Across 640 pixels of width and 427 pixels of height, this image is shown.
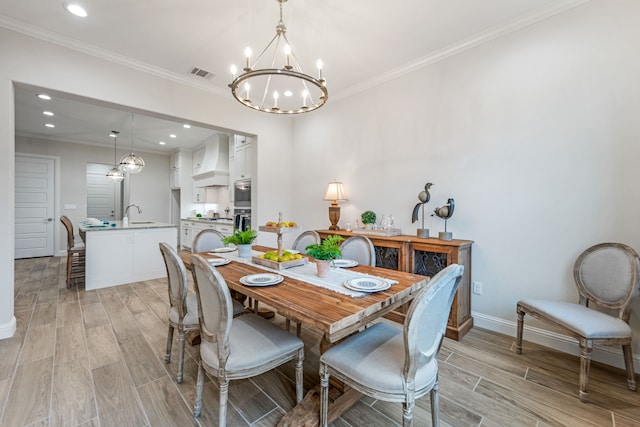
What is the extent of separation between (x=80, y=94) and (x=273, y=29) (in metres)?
2.10

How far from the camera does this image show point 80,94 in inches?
108

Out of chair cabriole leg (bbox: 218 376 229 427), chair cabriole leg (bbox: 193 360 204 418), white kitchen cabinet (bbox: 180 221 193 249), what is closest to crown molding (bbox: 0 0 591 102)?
chair cabriole leg (bbox: 193 360 204 418)

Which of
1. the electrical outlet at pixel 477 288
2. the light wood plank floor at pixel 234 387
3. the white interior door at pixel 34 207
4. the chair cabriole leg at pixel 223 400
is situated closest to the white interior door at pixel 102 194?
the white interior door at pixel 34 207

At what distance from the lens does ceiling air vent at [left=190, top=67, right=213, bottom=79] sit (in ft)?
10.5

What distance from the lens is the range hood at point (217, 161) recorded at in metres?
6.24

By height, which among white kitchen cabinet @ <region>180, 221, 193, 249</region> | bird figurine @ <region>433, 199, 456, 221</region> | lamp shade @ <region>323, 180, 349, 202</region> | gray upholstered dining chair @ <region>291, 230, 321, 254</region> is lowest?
white kitchen cabinet @ <region>180, 221, 193, 249</region>

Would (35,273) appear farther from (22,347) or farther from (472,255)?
(472,255)

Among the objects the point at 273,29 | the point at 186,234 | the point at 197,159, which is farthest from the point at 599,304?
the point at 197,159

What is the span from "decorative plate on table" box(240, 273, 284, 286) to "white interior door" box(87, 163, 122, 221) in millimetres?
8565

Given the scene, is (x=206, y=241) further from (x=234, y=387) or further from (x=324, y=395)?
(x=324, y=395)

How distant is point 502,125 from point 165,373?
353 cm

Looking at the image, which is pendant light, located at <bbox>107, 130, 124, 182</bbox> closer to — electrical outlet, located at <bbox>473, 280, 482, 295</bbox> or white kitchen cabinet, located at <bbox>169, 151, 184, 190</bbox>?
white kitchen cabinet, located at <bbox>169, 151, 184, 190</bbox>

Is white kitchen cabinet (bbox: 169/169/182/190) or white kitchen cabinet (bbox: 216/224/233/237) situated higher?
white kitchen cabinet (bbox: 169/169/182/190)

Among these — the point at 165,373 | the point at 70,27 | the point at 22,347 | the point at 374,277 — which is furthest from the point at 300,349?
the point at 70,27
